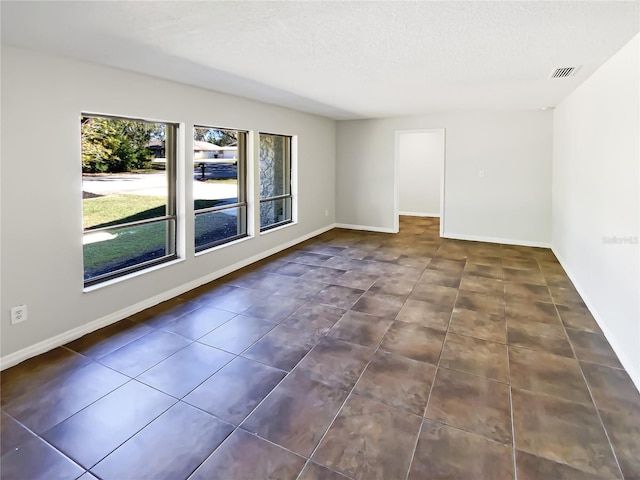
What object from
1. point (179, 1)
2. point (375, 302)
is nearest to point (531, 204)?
point (375, 302)

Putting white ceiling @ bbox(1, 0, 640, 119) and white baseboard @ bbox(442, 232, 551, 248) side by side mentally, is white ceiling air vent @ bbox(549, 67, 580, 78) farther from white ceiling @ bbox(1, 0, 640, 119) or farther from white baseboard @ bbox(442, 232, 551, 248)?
white baseboard @ bbox(442, 232, 551, 248)

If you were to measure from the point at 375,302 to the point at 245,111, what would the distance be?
301cm

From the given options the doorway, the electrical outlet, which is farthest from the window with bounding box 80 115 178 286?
the doorway

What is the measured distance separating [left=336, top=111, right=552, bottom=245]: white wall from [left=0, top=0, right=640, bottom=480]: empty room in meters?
0.81

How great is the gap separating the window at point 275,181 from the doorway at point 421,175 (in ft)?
12.3

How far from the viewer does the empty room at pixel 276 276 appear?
6.56 ft

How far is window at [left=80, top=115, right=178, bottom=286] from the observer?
3441 millimetres

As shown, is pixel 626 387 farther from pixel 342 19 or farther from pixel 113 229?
pixel 113 229

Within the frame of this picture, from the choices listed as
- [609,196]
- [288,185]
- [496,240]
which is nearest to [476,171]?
[496,240]

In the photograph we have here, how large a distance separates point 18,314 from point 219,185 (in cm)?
274

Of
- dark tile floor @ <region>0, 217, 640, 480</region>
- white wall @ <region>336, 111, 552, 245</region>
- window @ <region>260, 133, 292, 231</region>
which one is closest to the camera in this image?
dark tile floor @ <region>0, 217, 640, 480</region>

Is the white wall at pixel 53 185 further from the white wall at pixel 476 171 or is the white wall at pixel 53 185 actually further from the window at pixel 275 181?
the white wall at pixel 476 171

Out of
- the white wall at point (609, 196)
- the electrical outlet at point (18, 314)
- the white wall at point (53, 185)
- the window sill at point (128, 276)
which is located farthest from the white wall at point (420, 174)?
the electrical outlet at point (18, 314)

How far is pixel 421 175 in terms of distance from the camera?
948 centimetres
